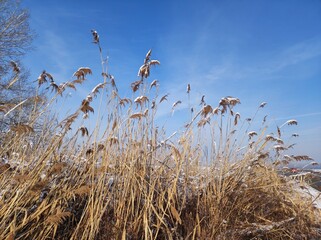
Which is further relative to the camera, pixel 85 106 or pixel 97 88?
pixel 97 88

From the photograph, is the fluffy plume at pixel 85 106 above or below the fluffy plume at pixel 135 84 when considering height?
below

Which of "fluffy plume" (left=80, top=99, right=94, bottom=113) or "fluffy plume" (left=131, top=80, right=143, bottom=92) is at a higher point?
"fluffy plume" (left=131, top=80, right=143, bottom=92)

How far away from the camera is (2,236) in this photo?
4.53 feet

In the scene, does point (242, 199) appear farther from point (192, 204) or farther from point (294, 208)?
point (294, 208)

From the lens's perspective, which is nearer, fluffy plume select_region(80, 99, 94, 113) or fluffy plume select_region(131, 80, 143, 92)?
fluffy plume select_region(80, 99, 94, 113)

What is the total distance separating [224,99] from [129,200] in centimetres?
129

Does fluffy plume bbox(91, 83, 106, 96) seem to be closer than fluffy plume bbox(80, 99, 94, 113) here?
No

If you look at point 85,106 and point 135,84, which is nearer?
point 85,106

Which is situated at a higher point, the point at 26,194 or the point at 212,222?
the point at 26,194

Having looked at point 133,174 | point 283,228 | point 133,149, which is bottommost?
point 283,228

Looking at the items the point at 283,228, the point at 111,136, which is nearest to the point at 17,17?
the point at 111,136

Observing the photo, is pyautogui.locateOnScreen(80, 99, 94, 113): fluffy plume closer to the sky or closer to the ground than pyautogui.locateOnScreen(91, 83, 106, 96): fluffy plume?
closer to the ground

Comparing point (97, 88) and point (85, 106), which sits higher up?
point (97, 88)

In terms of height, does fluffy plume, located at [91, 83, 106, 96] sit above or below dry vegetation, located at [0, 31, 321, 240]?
above
